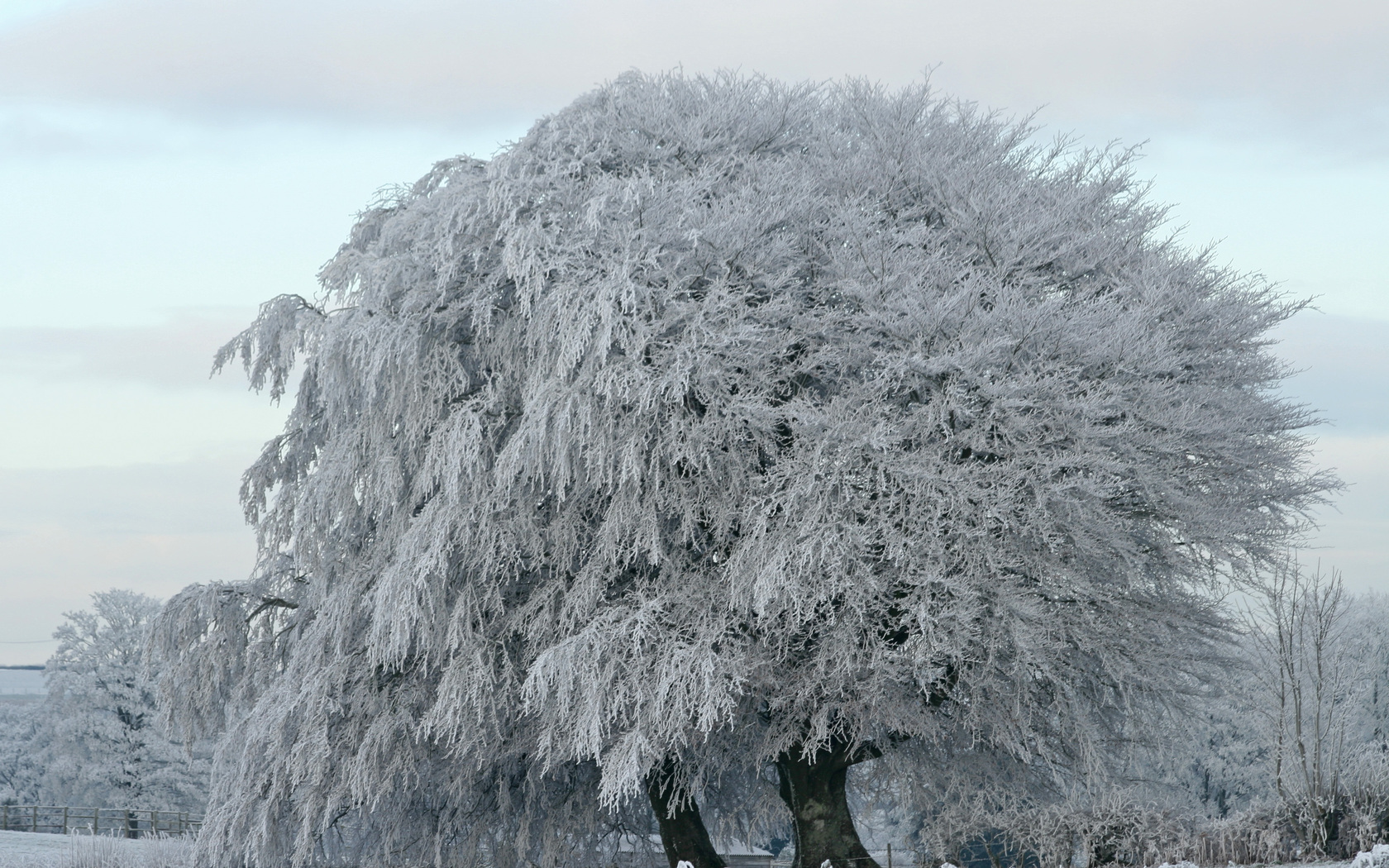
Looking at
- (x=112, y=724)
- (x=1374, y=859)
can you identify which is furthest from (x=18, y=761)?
(x=1374, y=859)

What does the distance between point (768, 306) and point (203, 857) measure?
10067mm

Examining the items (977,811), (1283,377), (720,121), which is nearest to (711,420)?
(720,121)

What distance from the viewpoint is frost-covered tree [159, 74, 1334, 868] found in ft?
39.9

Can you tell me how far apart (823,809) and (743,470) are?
191 inches

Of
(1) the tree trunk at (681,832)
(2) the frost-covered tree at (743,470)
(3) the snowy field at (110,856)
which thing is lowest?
(3) the snowy field at (110,856)

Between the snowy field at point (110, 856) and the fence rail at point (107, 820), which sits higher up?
the snowy field at point (110, 856)

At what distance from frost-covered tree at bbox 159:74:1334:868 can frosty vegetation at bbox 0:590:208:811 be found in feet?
81.9

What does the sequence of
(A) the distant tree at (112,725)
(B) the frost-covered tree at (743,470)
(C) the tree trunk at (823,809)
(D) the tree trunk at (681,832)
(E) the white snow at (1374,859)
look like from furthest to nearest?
(A) the distant tree at (112,725), (D) the tree trunk at (681,832), (C) the tree trunk at (823,809), (B) the frost-covered tree at (743,470), (E) the white snow at (1374,859)

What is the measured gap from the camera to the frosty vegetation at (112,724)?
3772 centimetres

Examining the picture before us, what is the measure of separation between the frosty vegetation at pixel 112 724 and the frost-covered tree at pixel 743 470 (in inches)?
983

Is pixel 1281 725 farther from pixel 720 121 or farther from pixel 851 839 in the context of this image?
pixel 720 121

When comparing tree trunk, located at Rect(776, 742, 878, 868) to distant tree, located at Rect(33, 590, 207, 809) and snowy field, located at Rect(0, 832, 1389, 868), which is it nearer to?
snowy field, located at Rect(0, 832, 1389, 868)

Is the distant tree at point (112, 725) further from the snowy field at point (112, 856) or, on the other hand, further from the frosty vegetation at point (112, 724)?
the snowy field at point (112, 856)

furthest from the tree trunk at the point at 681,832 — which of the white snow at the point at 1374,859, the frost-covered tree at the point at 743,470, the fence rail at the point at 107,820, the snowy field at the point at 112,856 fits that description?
the fence rail at the point at 107,820
